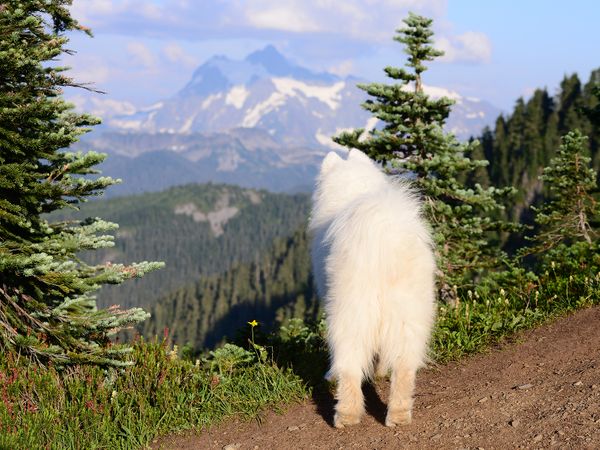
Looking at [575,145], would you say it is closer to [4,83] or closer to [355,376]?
[355,376]

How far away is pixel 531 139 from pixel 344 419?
121 m

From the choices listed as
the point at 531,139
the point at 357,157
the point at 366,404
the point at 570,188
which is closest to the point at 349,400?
the point at 366,404

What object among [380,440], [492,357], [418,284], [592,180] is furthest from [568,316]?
[592,180]

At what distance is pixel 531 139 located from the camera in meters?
117

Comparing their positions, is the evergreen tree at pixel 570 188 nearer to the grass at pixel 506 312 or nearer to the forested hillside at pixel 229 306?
the grass at pixel 506 312

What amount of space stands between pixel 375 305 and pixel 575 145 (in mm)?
8843

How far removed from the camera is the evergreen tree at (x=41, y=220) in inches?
271

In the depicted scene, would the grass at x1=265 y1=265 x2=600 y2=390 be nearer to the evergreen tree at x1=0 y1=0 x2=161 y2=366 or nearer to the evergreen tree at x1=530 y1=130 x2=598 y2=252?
the evergreen tree at x1=0 y1=0 x2=161 y2=366

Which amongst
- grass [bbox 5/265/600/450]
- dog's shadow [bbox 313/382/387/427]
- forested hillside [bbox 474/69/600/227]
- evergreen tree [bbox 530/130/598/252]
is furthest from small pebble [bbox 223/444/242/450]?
forested hillside [bbox 474/69/600/227]

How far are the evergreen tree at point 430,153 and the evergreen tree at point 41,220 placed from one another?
5288mm

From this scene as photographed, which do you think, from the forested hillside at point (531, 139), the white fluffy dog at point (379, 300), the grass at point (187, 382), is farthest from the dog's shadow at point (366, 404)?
the forested hillside at point (531, 139)

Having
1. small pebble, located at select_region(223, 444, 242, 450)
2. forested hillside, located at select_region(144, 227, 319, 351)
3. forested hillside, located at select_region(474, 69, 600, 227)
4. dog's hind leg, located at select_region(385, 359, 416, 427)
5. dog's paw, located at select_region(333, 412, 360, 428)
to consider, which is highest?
forested hillside, located at select_region(474, 69, 600, 227)

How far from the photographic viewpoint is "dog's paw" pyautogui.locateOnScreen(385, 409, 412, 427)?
5672 millimetres

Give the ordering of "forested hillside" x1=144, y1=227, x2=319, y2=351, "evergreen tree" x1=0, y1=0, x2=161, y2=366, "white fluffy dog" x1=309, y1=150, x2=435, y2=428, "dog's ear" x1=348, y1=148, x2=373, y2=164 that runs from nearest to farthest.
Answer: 1. "white fluffy dog" x1=309, y1=150, x2=435, y2=428
2. "evergreen tree" x1=0, y1=0, x2=161, y2=366
3. "dog's ear" x1=348, y1=148, x2=373, y2=164
4. "forested hillside" x1=144, y1=227, x2=319, y2=351
